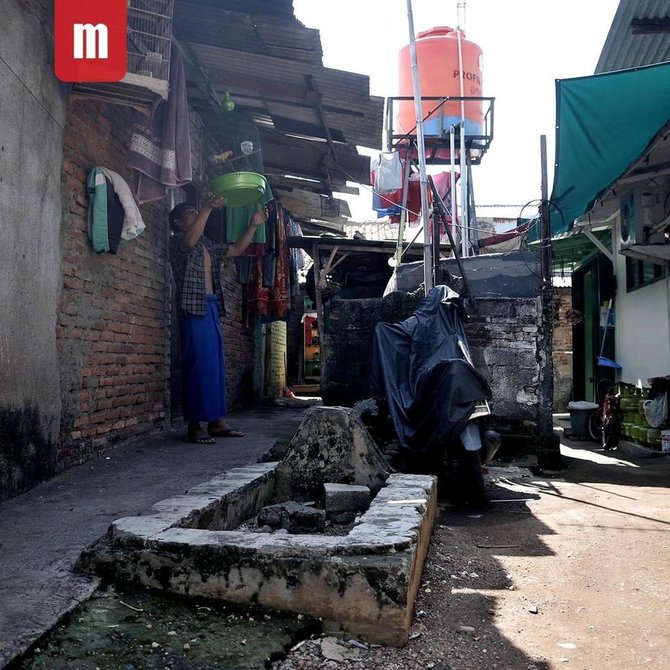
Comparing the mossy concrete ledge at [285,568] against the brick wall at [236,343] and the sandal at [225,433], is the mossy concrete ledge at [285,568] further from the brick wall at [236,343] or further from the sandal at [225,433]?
the brick wall at [236,343]

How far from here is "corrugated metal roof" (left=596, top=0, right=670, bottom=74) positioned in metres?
7.45

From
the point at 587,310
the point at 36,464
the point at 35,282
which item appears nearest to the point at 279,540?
the point at 36,464

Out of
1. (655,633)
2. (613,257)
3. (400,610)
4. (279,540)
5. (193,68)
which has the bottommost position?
(655,633)

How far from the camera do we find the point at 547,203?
24.3 ft

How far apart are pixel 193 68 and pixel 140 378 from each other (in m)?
3.07

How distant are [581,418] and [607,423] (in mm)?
702

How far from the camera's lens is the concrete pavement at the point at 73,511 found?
1.93 meters

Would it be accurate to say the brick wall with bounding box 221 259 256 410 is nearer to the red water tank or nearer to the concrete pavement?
the concrete pavement

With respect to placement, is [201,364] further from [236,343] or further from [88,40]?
[236,343]

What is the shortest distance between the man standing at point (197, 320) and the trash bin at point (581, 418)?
20.7 ft

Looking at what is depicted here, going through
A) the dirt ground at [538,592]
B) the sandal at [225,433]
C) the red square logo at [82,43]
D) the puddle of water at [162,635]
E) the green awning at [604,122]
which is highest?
the green awning at [604,122]

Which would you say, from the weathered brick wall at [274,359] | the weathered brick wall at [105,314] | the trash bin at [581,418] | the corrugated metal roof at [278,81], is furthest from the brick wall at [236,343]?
the trash bin at [581,418]

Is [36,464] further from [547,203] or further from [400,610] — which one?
[547,203]

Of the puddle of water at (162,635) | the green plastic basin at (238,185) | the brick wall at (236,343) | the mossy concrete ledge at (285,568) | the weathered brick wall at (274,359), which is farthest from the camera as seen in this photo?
the weathered brick wall at (274,359)
